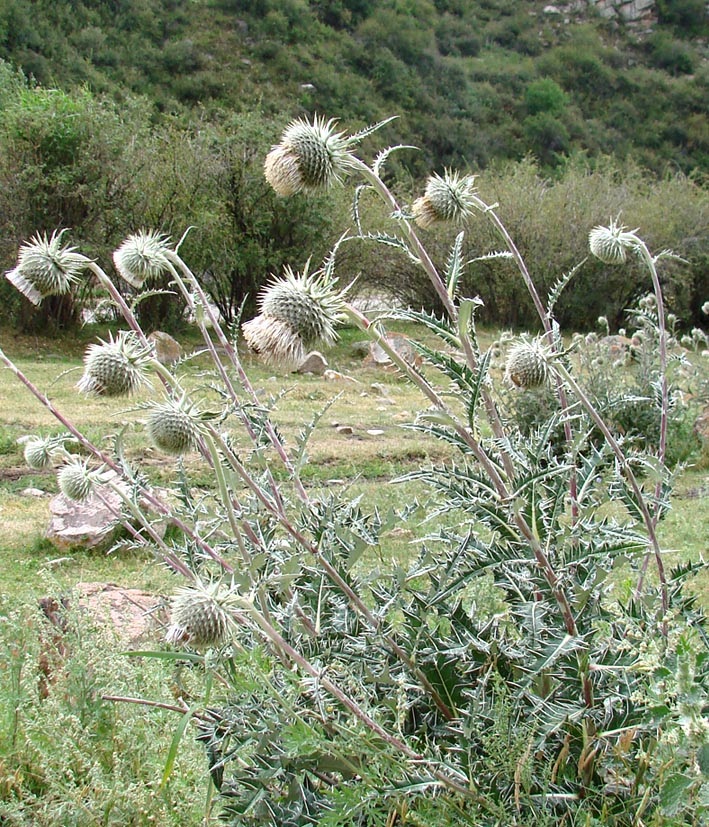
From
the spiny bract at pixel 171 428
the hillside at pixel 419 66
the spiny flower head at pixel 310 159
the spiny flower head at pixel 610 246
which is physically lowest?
the spiny bract at pixel 171 428

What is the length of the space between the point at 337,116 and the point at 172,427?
33321 millimetres

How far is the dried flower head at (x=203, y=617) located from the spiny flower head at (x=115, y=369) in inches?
22.5

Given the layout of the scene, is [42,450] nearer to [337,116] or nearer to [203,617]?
[203,617]

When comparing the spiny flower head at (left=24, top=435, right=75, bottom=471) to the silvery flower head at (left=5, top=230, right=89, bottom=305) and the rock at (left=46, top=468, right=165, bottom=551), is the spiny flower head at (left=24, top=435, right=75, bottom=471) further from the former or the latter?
the rock at (left=46, top=468, right=165, bottom=551)

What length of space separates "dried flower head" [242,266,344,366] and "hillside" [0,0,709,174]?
3516cm

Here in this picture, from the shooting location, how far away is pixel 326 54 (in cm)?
4922

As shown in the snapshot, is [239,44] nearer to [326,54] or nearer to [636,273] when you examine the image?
[326,54]

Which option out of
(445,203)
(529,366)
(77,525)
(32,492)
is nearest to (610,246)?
(445,203)

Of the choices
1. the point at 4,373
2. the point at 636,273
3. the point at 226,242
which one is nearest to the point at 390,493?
the point at 4,373

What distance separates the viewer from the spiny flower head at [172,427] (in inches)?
67.7

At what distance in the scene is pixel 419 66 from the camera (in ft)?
176

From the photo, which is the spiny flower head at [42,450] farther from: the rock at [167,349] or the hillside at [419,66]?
the hillside at [419,66]

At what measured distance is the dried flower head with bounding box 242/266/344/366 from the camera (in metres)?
1.62

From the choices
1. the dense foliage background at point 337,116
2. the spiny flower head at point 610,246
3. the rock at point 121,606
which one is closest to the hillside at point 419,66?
the dense foliage background at point 337,116
